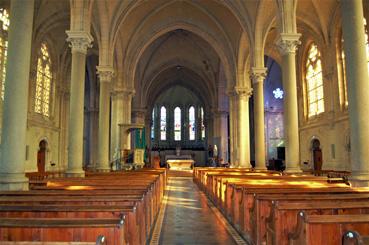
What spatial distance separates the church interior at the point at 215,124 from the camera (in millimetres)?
4199

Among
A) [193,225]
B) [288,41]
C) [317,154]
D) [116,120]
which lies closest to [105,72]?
[116,120]

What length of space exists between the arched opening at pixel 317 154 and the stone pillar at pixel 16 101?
19877 mm

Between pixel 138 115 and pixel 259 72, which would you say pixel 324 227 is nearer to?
pixel 259 72

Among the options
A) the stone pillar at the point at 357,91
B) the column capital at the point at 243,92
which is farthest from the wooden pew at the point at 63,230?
the column capital at the point at 243,92

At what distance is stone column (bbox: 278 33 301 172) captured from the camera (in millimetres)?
13242

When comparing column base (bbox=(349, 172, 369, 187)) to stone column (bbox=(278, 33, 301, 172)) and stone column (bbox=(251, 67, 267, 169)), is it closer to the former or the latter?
stone column (bbox=(278, 33, 301, 172))

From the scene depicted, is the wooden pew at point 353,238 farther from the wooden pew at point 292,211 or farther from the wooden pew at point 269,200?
the wooden pew at point 269,200

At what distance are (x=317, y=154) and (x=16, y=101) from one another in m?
20.4

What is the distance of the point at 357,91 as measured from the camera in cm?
829

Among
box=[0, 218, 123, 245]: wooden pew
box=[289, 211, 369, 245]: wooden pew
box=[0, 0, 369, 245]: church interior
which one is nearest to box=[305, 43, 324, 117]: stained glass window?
box=[0, 0, 369, 245]: church interior

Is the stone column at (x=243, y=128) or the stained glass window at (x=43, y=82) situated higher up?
the stained glass window at (x=43, y=82)

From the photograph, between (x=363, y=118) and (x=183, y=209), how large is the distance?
5585 mm

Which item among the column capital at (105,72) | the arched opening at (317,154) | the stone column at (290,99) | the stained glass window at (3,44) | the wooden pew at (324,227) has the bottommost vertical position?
the wooden pew at (324,227)

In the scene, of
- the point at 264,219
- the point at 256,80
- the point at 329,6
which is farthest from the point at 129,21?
the point at 264,219
